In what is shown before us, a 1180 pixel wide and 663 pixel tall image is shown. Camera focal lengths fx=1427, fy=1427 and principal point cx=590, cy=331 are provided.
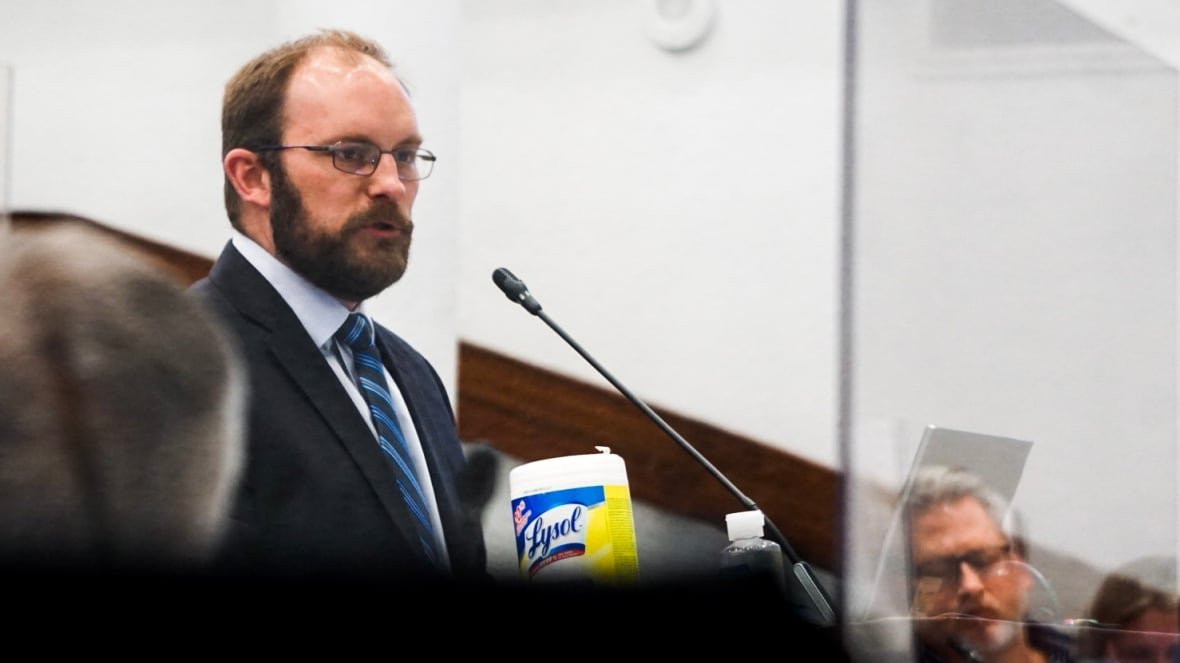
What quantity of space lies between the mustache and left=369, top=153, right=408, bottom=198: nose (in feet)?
0.04

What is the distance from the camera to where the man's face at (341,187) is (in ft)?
4.40

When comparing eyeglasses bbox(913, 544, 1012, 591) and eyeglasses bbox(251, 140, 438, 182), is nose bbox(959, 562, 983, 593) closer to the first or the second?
eyeglasses bbox(913, 544, 1012, 591)

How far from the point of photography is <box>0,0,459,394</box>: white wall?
1.28m

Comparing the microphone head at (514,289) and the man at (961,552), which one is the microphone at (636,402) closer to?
the microphone head at (514,289)

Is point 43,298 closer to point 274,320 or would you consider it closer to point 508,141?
point 274,320

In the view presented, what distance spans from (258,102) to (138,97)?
0.36ft

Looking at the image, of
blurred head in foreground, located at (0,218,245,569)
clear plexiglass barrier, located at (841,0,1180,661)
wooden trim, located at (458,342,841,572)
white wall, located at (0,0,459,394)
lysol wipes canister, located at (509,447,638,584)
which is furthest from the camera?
clear plexiglass barrier, located at (841,0,1180,661)

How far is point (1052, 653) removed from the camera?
3.18 feet

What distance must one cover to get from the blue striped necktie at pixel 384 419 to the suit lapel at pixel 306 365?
0.6 inches

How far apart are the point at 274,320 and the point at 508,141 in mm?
351

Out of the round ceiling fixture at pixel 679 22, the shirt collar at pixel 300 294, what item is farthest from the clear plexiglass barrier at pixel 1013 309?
the shirt collar at pixel 300 294

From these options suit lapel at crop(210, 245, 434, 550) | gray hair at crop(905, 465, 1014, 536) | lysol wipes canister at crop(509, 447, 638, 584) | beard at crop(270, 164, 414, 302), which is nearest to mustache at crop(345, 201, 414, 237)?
beard at crop(270, 164, 414, 302)

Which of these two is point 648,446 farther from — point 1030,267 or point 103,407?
point 103,407

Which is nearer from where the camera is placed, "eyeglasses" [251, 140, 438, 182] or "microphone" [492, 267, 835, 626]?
"eyeglasses" [251, 140, 438, 182]
